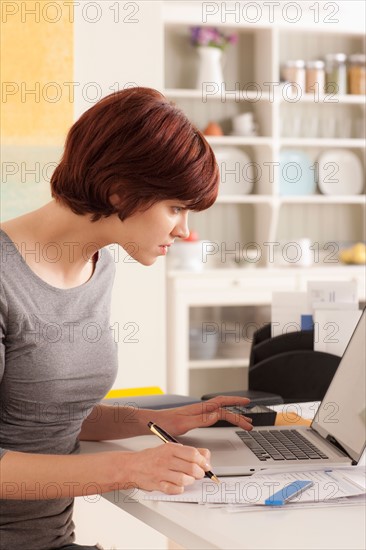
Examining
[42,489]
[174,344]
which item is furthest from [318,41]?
[42,489]

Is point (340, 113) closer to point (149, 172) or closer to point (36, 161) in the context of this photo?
point (36, 161)

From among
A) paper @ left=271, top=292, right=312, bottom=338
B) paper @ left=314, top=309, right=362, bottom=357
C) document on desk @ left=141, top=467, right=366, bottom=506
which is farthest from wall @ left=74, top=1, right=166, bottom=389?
document on desk @ left=141, top=467, right=366, bottom=506

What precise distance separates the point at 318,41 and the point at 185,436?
3.98 meters

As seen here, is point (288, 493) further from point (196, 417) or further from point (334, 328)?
point (334, 328)

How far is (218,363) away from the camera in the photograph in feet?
15.8

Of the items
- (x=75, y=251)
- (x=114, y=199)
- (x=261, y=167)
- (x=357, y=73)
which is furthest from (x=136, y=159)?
(x=357, y=73)

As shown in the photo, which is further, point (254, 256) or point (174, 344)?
point (254, 256)

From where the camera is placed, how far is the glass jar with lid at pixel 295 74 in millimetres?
4969

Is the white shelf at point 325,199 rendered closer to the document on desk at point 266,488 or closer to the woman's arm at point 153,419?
the woman's arm at point 153,419

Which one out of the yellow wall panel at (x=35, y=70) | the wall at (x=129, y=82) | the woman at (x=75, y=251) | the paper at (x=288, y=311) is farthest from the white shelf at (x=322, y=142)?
the woman at (x=75, y=251)

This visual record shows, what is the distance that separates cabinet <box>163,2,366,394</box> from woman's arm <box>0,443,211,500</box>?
3.28 m

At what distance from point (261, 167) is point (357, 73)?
769 mm

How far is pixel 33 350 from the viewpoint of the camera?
1.43 metres

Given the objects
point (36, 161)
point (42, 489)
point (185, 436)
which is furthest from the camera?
point (36, 161)
